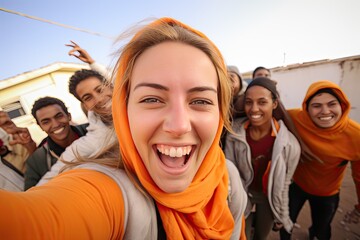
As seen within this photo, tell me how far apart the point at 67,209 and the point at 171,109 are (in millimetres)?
577

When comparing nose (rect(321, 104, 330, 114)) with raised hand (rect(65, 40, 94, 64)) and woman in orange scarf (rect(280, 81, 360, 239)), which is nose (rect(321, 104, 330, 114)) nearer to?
woman in orange scarf (rect(280, 81, 360, 239))

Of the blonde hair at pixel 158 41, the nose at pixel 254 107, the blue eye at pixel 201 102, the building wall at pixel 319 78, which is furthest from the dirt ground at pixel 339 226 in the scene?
the building wall at pixel 319 78

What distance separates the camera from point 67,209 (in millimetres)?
568

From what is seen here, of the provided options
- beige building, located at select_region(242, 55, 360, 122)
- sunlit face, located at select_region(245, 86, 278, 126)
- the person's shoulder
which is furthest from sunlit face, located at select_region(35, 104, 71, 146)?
beige building, located at select_region(242, 55, 360, 122)

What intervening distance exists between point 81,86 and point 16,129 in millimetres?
1044

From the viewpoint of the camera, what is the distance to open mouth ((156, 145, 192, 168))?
822 mm

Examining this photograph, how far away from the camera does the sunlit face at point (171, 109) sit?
779 mm

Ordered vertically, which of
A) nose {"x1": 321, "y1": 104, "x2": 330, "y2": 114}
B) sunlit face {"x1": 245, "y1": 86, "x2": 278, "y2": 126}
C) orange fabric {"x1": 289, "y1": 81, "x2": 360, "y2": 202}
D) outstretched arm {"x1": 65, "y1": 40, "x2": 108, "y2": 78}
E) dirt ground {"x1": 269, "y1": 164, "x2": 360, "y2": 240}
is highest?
outstretched arm {"x1": 65, "y1": 40, "x2": 108, "y2": 78}

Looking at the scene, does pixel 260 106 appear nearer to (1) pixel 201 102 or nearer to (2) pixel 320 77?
(1) pixel 201 102

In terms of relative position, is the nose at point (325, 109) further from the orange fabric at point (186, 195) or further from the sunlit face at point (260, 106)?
the orange fabric at point (186, 195)

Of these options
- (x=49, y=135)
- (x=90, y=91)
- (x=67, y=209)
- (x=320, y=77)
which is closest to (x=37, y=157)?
(x=49, y=135)

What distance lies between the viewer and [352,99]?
5949 mm

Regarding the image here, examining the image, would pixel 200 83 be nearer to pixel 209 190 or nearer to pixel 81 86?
pixel 209 190

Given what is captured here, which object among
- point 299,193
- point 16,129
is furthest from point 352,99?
point 16,129
